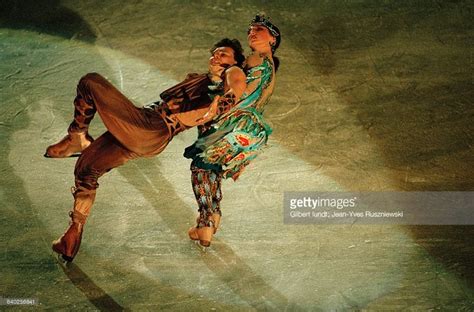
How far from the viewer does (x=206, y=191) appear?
821cm

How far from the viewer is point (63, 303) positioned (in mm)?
7777

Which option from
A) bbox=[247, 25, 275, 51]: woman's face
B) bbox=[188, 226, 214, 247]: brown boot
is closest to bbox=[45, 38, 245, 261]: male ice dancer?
bbox=[247, 25, 275, 51]: woman's face

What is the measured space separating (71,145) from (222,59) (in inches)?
51.5


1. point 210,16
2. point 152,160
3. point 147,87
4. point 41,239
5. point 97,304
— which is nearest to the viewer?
point 97,304

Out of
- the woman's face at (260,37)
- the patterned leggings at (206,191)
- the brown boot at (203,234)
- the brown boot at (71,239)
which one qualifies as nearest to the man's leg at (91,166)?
the brown boot at (71,239)

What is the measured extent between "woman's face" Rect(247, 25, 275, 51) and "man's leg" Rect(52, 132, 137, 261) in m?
1.24

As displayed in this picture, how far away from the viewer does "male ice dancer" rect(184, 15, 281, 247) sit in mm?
7996

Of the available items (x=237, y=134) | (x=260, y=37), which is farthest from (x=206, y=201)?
(x=260, y=37)

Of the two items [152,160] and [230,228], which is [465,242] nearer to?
[230,228]

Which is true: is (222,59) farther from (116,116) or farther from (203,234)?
(203,234)

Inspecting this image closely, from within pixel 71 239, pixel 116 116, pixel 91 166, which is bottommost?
pixel 71 239

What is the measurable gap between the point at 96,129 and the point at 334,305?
9.79 ft

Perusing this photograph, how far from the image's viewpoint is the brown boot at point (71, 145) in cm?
802

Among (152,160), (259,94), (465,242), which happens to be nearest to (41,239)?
(152,160)
